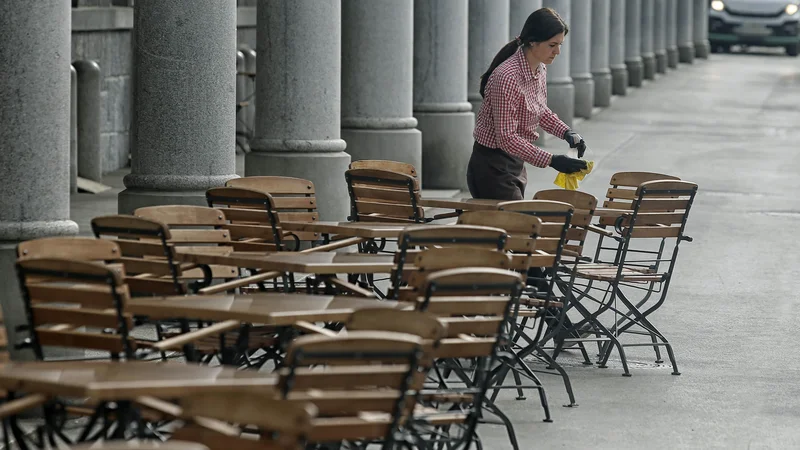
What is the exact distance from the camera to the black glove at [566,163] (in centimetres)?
911

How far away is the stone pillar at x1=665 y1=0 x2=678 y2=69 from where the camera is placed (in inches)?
1588

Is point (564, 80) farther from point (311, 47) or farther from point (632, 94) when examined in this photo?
point (311, 47)

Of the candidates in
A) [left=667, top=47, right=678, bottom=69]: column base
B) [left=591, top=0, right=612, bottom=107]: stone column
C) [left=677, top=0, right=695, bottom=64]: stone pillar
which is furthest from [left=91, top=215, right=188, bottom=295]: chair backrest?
[left=677, top=0, right=695, bottom=64]: stone pillar

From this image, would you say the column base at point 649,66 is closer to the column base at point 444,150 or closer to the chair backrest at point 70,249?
the column base at point 444,150

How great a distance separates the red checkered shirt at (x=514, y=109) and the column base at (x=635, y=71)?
2600 cm

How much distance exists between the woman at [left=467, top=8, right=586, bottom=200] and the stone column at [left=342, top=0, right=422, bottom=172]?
17.9 feet

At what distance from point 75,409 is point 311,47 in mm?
6576

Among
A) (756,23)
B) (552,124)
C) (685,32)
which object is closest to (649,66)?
(685,32)

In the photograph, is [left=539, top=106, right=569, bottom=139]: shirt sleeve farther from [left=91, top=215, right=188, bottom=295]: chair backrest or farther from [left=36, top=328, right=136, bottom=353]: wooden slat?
[left=36, top=328, right=136, bottom=353]: wooden slat

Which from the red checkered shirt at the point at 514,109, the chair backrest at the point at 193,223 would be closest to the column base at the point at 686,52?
the red checkered shirt at the point at 514,109

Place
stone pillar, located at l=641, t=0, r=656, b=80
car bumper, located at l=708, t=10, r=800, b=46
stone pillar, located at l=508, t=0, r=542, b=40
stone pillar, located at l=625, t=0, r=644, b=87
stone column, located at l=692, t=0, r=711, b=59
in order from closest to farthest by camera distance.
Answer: stone pillar, located at l=508, t=0, r=542, b=40 → stone pillar, located at l=625, t=0, r=644, b=87 → stone pillar, located at l=641, t=0, r=656, b=80 → car bumper, located at l=708, t=10, r=800, b=46 → stone column, located at l=692, t=0, r=711, b=59

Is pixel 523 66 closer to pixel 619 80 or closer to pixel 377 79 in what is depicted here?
pixel 377 79

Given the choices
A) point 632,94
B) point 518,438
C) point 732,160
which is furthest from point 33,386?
point 632,94

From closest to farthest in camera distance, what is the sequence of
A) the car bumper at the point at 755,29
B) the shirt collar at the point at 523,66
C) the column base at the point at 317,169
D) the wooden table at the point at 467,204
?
1. the wooden table at the point at 467,204
2. the shirt collar at the point at 523,66
3. the column base at the point at 317,169
4. the car bumper at the point at 755,29
